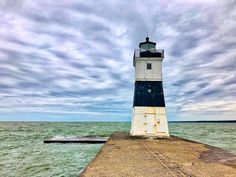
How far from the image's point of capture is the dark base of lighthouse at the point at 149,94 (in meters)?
17.7

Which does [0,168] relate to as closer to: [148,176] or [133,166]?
[133,166]

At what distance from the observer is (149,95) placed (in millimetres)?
17766

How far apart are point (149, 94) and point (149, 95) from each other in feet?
0.21

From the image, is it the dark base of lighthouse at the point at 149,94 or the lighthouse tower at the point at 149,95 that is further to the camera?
the dark base of lighthouse at the point at 149,94

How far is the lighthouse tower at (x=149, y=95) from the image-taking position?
17391 millimetres

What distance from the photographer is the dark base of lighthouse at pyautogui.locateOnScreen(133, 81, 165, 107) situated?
58.0ft

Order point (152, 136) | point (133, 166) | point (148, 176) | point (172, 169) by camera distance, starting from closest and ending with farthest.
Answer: point (148, 176) → point (172, 169) → point (133, 166) → point (152, 136)

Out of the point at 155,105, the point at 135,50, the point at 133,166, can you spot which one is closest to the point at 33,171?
the point at 133,166

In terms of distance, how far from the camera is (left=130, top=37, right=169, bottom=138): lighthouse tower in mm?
17391

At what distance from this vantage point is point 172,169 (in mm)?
7039

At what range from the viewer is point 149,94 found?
17.8m

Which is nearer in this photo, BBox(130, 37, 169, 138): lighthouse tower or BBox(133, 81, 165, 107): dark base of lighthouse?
BBox(130, 37, 169, 138): lighthouse tower

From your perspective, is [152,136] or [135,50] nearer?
[152,136]

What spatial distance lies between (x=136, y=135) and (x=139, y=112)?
4.76ft
